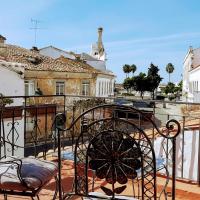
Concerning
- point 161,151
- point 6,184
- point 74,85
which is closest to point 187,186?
point 161,151

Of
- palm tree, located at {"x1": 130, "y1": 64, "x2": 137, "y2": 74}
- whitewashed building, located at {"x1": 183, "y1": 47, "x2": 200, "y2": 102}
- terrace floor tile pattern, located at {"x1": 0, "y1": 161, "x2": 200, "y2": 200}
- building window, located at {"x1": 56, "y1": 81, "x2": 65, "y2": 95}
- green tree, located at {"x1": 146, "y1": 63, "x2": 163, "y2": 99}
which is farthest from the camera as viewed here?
palm tree, located at {"x1": 130, "y1": 64, "x2": 137, "y2": 74}

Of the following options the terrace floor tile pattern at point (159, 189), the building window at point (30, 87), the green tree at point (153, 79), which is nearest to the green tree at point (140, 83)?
the green tree at point (153, 79)

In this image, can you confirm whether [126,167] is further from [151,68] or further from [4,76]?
[151,68]

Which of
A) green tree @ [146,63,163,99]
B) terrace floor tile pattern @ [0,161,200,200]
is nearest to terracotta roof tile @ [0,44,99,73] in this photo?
terrace floor tile pattern @ [0,161,200,200]

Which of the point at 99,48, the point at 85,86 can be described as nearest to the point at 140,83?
the point at 99,48

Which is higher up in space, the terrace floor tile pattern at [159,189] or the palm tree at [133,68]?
the palm tree at [133,68]

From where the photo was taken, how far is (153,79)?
6444 centimetres

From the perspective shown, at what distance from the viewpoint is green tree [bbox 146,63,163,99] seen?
62800 mm

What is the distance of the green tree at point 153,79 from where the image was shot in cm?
6280

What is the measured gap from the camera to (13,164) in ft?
8.98

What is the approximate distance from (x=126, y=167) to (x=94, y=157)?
0.23 meters

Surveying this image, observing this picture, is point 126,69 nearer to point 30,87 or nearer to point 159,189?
point 30,87

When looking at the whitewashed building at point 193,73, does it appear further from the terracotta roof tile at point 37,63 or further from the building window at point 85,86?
the terracotta roof tile at point 37,63

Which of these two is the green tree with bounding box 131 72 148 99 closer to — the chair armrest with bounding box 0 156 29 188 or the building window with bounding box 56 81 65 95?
the building window with bounding box 56 81 65 95
